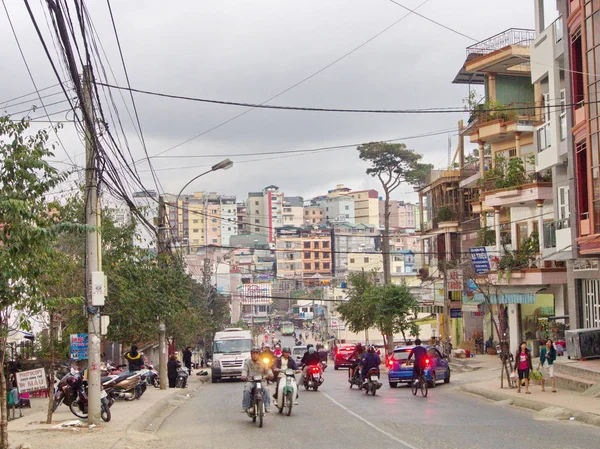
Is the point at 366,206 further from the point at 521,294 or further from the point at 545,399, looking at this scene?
the point at 545,399

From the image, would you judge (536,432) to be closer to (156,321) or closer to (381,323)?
(156,321)

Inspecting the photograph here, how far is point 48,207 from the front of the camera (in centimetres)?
1480

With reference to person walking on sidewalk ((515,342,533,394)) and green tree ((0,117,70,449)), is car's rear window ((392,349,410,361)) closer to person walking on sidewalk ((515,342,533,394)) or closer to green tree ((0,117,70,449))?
person walking on sidewalk ((515,342,533,394))

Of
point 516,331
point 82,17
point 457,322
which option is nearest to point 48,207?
point 82,17

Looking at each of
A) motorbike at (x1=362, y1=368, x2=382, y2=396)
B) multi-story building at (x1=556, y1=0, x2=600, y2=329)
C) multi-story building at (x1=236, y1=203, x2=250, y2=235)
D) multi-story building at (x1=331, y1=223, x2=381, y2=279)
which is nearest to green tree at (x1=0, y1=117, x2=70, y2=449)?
motorbike at (x1=362, y1=368, x2=382, y2=396)

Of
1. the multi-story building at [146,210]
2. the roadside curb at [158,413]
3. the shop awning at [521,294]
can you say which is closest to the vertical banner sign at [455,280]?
the shop awning at [521,294]

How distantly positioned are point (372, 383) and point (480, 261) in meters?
14.2

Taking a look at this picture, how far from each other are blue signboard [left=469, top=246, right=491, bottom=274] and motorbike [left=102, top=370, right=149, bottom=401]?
17767mm

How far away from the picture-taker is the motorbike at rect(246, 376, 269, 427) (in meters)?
18.0

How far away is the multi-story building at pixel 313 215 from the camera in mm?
193387

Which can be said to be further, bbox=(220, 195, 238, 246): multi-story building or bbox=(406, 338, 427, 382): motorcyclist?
bbox=(220, 195, 238, 246): multi-story building

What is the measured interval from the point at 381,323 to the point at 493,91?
58.5 feet

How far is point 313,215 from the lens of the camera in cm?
19425

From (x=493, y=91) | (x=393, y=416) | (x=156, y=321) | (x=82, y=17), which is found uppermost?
(x=493, y=91)
